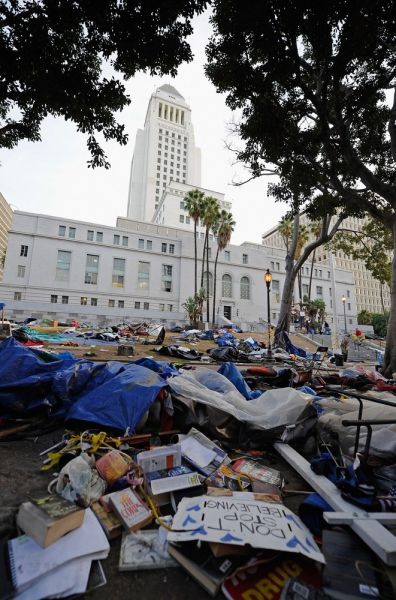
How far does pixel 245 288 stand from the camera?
46.7 metres

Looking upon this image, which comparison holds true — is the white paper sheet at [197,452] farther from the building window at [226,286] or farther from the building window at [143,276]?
the building window at [226,286]

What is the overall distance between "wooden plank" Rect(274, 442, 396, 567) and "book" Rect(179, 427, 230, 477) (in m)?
0.66

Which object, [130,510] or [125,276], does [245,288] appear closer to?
[125,276]

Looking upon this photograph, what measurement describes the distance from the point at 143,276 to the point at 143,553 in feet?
132

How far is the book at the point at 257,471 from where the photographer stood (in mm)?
2291

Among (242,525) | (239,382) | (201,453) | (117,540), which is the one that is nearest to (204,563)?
(242,525)

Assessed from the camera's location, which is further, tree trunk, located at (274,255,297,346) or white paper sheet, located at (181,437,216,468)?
tree trunk, located at (274,255,297,346)

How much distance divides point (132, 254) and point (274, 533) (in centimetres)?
4064

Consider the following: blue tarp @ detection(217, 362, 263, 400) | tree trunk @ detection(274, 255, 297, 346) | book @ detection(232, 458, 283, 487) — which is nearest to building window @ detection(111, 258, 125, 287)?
tree trunk @ detection(274, 255, 297, 346)

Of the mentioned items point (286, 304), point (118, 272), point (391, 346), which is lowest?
point (391, 346)

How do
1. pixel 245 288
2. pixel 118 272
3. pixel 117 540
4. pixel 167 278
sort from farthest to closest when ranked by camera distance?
pixel 245 288 < pixel 167 278 < pixel 118 272 < pixel 117 540

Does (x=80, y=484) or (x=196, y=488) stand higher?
(x=80, y=484)

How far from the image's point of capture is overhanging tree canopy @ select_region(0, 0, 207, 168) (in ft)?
17.4

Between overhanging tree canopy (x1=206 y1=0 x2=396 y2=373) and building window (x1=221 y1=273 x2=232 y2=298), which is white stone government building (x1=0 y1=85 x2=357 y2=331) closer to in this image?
building window (x1=221 y1=273 x2=232 y2=298)
